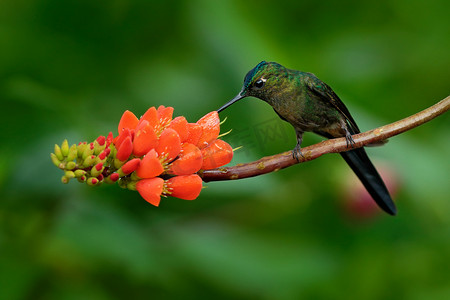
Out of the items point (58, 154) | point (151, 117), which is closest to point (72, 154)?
point (58, 154)

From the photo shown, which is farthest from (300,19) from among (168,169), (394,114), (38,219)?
(168,169)

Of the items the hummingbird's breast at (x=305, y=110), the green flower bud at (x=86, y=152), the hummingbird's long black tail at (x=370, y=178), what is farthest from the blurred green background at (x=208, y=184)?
the green flower bud at (x=86, y=152)

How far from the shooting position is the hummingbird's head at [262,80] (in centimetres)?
85

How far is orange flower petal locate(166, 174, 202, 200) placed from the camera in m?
0.63

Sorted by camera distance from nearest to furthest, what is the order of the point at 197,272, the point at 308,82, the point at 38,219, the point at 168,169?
the point at 168,169
the point at 308,82
the point at 38,219
the point at 197,272

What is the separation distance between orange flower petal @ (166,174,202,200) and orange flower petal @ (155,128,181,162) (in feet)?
0.09

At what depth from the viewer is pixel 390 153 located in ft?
4.77

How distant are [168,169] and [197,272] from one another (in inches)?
32.7

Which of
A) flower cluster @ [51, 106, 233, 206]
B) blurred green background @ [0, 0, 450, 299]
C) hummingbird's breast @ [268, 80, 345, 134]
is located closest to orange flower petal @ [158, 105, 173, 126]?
flower cluster @ [51, 106, 233, 206]

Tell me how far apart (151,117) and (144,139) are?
0.05m

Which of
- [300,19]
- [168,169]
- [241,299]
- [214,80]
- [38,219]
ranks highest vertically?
[300,19]

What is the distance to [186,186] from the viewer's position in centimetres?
63

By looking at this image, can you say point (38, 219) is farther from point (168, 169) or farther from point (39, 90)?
point (168, 169)

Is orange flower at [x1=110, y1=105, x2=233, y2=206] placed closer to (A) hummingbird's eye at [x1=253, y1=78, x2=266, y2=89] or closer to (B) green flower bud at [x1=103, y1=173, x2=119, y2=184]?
(B) green flower bud at [x1=103, y1=173, x2=119, y2=184]
